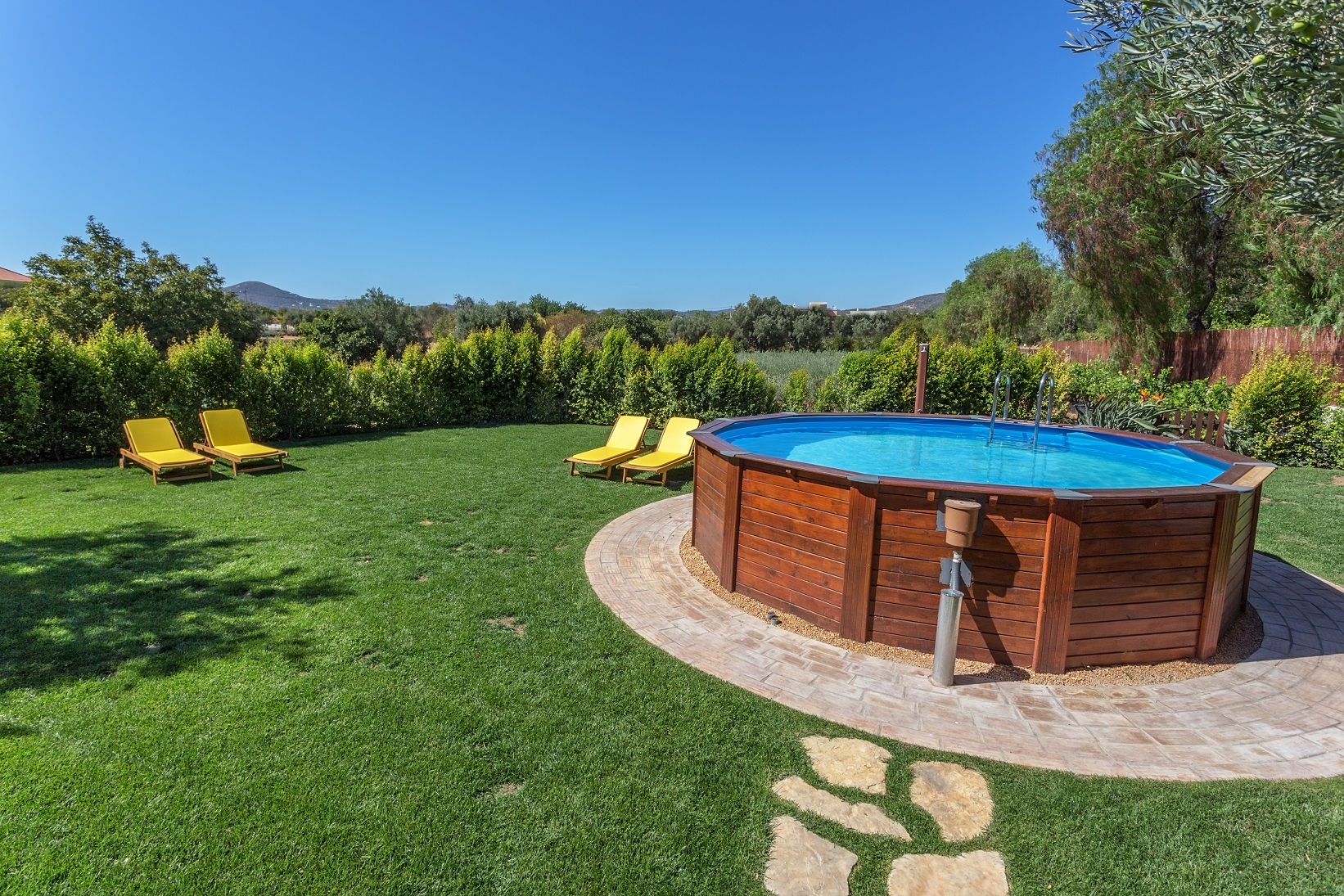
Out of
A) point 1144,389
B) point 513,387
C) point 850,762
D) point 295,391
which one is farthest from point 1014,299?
point 850,762

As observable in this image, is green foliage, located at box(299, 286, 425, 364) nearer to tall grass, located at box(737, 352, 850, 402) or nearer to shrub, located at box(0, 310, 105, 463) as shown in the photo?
tall grass, located at box(737, 352, 850, 402)

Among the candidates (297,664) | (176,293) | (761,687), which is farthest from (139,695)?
(176,293)

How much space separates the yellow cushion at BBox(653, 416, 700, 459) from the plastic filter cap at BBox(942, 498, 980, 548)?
6.38m

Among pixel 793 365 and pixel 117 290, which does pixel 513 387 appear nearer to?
pixel 793 365

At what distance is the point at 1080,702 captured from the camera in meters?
3.57

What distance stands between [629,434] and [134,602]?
684 cm

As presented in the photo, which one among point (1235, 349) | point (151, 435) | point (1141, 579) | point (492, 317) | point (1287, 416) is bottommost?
point (151, 435)

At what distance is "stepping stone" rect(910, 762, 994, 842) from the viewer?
260cm

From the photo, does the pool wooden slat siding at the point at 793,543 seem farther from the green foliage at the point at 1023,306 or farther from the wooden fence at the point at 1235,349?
the green foliage at the point at 1023,306

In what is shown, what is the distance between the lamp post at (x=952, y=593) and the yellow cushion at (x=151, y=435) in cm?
1099

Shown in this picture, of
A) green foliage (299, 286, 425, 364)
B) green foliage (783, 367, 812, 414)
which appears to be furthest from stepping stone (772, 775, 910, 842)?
green foliage (299, 286, 425, 364)

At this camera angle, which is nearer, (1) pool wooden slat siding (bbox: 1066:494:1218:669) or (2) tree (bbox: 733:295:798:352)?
(1) pool wooden slat siding (bbox: 1066:494:1218:669)

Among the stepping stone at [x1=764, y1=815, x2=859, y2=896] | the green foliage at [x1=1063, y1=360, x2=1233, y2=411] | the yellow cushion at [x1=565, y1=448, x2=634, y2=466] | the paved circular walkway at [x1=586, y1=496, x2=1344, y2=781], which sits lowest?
the stepping stone at [x1=764, y1=815, x2=859, y2=896]

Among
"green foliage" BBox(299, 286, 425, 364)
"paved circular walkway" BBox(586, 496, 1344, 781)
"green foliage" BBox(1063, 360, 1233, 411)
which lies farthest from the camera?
"green foliage" BBox(299, 286, 425, 364)
